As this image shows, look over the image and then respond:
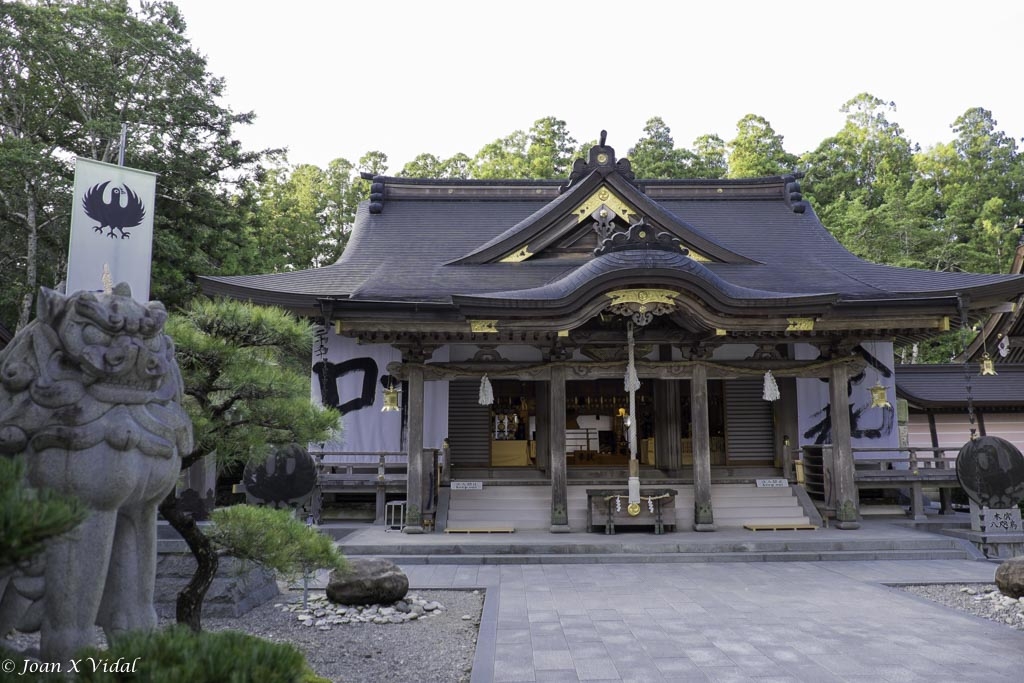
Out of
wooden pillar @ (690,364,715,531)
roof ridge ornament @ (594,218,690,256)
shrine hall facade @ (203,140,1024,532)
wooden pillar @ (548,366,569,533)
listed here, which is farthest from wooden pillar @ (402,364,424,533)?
wooden pillar @ (690,364,715,531)

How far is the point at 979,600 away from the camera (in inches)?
284

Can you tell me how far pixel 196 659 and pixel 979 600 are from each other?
8.22m

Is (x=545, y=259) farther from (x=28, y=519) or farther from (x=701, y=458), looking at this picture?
(x=28, y=519)

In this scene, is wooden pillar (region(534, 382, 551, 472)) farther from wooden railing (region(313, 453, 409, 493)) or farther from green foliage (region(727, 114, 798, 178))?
green foliage (region(727, 114, 798, 178))

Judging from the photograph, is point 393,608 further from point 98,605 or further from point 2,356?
point 2,356

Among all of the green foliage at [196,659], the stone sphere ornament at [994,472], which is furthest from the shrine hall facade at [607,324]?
the green foliage at [196,659]

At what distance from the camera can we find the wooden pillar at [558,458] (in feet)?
36.4

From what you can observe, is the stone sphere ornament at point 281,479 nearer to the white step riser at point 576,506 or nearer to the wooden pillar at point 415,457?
the wooden pillar at point 415,457

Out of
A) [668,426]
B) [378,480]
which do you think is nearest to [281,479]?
[378,480]

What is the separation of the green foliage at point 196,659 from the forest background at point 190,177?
17123mm

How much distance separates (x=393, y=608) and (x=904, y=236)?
28029 millimetres

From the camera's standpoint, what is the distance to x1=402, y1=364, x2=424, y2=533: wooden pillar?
11.1 meters

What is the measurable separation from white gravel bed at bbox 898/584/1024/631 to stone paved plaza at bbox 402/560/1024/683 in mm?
261

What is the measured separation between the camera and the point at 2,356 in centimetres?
300
